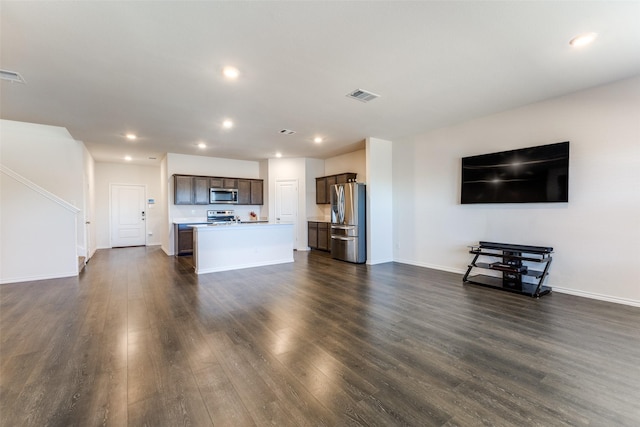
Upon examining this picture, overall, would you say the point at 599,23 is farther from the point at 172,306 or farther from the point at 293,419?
the point at 172,306

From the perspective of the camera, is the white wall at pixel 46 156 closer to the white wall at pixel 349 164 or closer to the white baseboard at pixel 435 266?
the white wall at pixel 349 164

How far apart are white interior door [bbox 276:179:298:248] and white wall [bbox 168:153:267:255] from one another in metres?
0.63

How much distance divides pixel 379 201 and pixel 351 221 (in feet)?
2.62

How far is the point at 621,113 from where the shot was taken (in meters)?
3.50

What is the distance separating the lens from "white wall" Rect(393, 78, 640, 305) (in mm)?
3473

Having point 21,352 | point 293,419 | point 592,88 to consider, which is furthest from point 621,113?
point 21,352

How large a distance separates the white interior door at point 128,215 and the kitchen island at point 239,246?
5.24m

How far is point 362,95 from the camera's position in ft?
12.5

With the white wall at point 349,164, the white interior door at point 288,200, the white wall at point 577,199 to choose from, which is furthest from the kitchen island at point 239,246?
the white wall at point 577,199

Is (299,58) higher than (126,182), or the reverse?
(299,58)

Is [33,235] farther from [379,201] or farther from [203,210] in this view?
[379,201]

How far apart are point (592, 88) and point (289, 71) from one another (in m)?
4.12

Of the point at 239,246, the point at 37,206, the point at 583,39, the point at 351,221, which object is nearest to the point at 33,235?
the point at 37,206

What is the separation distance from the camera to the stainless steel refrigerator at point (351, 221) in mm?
6224
